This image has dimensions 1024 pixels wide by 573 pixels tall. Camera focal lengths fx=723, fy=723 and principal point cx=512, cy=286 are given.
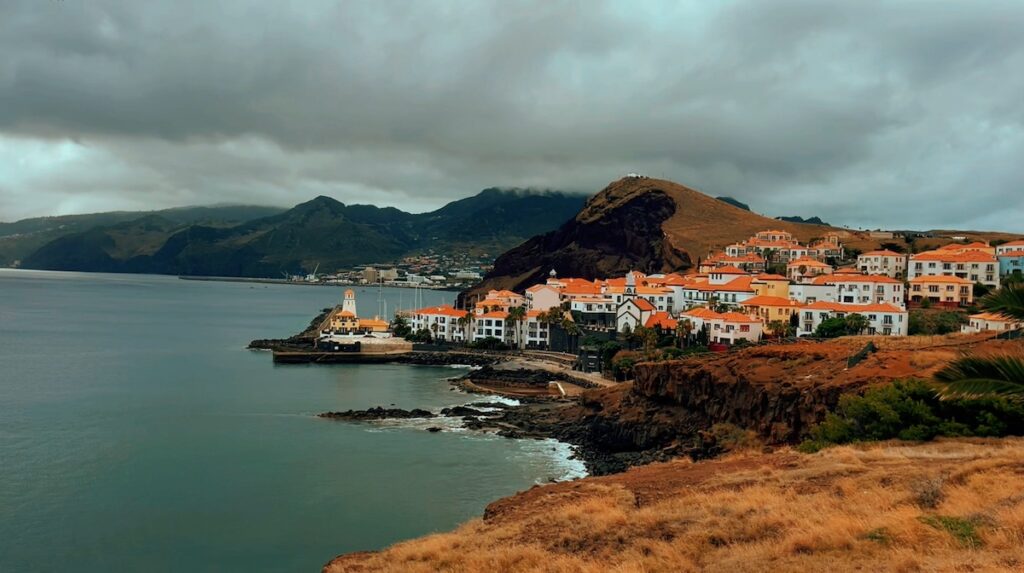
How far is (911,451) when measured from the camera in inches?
705

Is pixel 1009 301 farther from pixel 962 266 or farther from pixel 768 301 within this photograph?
pixel 962 266

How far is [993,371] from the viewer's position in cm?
1053

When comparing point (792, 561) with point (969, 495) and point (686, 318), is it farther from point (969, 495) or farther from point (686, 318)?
point (686, 318)

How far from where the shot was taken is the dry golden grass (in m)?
9.84

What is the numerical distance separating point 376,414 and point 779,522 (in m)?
37.1

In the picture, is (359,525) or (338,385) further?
(338,385)

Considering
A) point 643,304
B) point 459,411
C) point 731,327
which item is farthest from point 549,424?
point 643,304

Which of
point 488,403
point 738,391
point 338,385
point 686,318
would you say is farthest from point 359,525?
point 686,318

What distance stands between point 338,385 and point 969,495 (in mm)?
54207

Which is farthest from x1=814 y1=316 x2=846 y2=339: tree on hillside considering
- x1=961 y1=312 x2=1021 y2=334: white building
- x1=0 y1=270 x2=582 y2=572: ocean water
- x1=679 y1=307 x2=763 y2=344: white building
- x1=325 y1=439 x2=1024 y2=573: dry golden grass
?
x1=325 y1=439 x2=1024 y2=573: dry golden grass

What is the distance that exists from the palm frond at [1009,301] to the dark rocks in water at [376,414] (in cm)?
3879

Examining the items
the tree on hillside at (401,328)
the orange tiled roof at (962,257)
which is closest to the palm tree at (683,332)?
the orange tiled roof at (962,257)

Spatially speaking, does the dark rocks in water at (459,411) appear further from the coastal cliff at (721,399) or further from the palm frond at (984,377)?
the palm frond at (984,377)

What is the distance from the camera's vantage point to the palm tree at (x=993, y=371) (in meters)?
10.3
